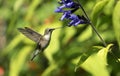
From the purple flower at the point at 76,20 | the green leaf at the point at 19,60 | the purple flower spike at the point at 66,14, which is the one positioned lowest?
the green leaf at the point at 19,60

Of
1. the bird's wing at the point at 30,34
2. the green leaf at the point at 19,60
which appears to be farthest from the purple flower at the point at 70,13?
the green leaf at the point at 19,60

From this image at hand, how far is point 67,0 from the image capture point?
1.47 metres

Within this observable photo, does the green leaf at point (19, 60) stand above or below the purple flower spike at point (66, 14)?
below

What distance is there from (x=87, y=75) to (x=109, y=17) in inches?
17.3

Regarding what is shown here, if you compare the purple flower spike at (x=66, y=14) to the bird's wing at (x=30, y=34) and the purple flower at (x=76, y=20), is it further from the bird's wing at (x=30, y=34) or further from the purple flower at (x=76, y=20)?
the bird's wing at (x=30, y=34)

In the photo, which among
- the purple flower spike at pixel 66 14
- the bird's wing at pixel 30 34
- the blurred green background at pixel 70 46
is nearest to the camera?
the purple flower spike at pixel 66 14

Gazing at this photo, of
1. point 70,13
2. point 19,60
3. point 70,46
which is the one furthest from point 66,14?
point 19,60

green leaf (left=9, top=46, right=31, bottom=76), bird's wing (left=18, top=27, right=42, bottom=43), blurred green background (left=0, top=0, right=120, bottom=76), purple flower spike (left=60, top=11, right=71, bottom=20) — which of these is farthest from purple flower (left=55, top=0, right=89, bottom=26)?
green leaf (left=9, top=46, right=31, bottom=76)

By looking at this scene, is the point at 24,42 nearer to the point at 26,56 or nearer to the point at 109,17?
the point at 26,56

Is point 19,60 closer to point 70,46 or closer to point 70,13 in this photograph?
point 70,46

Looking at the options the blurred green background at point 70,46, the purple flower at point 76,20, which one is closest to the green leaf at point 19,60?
the blurred green background at point 70,46

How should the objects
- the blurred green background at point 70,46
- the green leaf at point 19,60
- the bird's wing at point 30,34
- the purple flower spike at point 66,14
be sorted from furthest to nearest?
the green leaf at point 19,60 → the blurred green background at point 70,46 → the bird's wing at point 30,34 → the purple flower spike at point 66,14

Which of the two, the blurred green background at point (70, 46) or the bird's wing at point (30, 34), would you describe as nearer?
the bird's wing at point (30, 34)

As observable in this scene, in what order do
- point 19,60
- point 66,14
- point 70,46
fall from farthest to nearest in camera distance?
point 19,60 → point 70,46 → point 66,14
